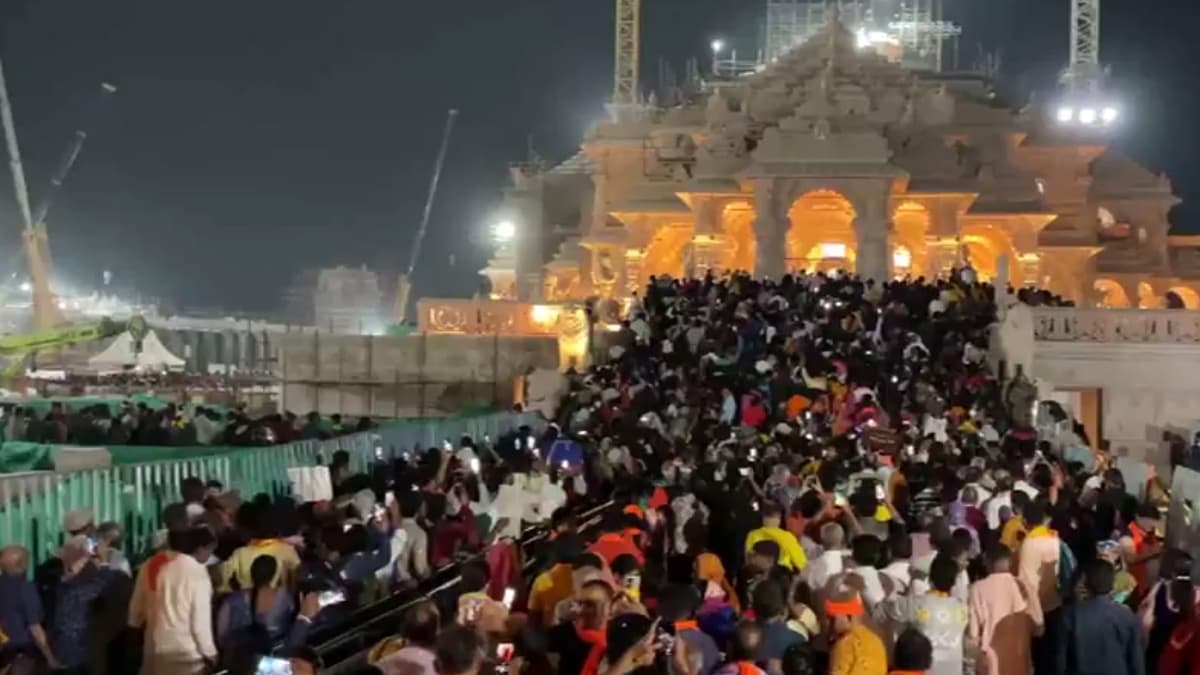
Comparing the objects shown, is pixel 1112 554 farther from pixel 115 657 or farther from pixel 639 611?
pixel 115 657

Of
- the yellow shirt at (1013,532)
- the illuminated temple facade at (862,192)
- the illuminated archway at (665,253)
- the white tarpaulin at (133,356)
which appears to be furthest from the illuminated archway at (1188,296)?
the yellow shirt at (1013,532)

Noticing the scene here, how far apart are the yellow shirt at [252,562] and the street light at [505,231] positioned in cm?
4604

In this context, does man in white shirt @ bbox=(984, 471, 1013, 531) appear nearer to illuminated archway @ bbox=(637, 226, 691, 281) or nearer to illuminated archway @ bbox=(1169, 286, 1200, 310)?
illuminated archway @ bbox=(637, 226, 691, 281)

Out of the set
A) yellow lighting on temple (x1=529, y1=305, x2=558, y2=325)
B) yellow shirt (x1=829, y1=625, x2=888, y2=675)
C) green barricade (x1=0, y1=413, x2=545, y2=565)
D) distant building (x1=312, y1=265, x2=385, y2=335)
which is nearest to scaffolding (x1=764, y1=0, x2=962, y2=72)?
yellow lighting on temple (x1=529, y1=305, x2=558, y2=325)

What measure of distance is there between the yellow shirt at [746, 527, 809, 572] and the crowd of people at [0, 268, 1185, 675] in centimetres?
2

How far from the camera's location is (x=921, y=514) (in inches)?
463

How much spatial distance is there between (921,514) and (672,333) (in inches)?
585

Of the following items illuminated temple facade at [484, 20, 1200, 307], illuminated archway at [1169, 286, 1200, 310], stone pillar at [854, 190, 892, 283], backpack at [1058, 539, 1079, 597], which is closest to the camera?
backpack at [1058, 539, 1079, 597]

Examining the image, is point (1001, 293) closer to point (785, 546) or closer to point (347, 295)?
point (785, 546)

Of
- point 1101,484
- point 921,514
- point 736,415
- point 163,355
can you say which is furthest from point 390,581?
point 163,355

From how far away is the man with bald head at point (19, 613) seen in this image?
8711 millimetres

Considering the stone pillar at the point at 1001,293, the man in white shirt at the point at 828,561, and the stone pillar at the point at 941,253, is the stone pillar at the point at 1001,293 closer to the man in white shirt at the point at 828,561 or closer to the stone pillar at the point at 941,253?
the stone pillar at the point at 941,253

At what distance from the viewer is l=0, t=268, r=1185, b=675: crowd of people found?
7.77 meters

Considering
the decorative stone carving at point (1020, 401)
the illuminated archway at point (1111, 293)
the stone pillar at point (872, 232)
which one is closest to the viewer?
the decorative stone carving at point (1020, 401)
